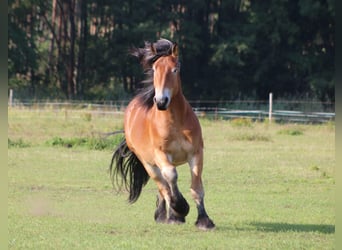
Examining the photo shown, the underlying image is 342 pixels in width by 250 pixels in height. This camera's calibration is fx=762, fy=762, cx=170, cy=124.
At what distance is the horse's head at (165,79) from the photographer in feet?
27.5

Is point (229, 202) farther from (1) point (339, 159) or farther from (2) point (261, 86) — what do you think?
(2) point (261, 86)

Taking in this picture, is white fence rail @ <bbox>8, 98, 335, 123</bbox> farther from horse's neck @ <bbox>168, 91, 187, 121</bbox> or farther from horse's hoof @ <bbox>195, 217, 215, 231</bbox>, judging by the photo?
horse's hoof @ <bbox>195, 217, 215, 231</bbox>

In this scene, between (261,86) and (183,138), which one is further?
(261,86)

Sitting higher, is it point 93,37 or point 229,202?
point 93,37

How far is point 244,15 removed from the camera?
159ft

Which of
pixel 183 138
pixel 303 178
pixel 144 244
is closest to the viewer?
pixel 144 244

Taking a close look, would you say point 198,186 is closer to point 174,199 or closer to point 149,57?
point 174,199

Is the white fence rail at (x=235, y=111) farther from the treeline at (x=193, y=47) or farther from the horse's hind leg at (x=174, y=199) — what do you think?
the horse's hind leg at (x=174, y=199)

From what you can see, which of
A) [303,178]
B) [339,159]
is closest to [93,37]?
[303,178]

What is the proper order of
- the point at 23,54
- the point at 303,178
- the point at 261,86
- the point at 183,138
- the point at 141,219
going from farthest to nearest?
the point at 261,86
the point at 23,54
the point at 303,178
the point at 141,219
the point at 183,138

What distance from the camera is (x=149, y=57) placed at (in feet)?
31.2

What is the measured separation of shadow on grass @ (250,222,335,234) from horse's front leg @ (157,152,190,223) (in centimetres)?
94

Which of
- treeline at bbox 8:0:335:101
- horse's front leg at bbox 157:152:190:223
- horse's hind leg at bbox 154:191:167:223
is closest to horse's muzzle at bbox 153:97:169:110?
horse's front leg at bbox 157:152:190:223

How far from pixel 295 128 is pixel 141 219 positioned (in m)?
19.9
